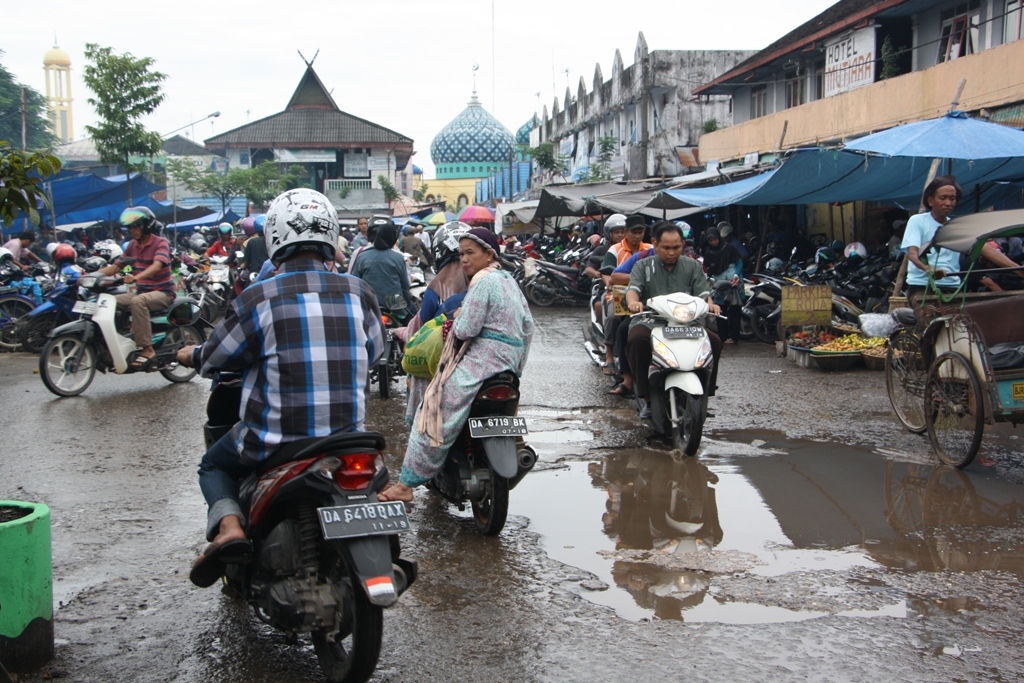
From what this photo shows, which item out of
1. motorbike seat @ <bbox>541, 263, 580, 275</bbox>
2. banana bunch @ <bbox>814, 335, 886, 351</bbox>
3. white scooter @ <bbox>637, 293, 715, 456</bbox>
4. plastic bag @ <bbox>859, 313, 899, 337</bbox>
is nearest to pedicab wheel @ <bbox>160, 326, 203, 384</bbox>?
white scooter @ <bbox>637, 293, 715, 456</bbox>

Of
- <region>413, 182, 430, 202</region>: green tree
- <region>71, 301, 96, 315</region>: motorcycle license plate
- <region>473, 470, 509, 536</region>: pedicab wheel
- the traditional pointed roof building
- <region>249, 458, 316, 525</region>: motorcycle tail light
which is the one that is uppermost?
the traditional pointed roof building

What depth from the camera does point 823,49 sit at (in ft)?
69.6

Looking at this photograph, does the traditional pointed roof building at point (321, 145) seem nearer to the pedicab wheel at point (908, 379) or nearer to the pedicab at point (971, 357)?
the pedicab wheel at point (908, 379)

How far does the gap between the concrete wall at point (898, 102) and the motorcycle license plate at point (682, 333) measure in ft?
29.9

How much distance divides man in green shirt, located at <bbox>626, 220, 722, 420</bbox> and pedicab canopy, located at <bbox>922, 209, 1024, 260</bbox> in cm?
153

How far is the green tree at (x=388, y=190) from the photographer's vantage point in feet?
152

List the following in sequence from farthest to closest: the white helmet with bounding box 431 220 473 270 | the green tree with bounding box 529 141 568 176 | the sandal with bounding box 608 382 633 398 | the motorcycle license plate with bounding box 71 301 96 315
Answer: the green tree with bounding box 529 141 568 176, the motorcycle license plate with bounding box 71 301 96 315, the sandal with bounding box 608 382 633 398, the white helmet with bounding box 431 220 473 270

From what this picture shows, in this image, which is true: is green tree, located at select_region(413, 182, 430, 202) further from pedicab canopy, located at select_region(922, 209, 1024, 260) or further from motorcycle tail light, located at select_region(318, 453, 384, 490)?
motorcycle tail light, located at select_region(318, 453, 384, 490)

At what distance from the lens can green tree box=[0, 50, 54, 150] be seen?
150ft

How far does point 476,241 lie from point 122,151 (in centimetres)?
2125

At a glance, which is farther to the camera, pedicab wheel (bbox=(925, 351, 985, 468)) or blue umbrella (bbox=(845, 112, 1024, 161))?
blue umbrella (bbox=(845, 112, 1024, 161))

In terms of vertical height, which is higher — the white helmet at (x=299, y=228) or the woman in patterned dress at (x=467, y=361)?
the white helmet at (x=299, y=228)

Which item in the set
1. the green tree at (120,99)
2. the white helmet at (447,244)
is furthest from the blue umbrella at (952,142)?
the green tree at (120,99)

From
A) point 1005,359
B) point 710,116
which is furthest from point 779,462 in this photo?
point 710,116
